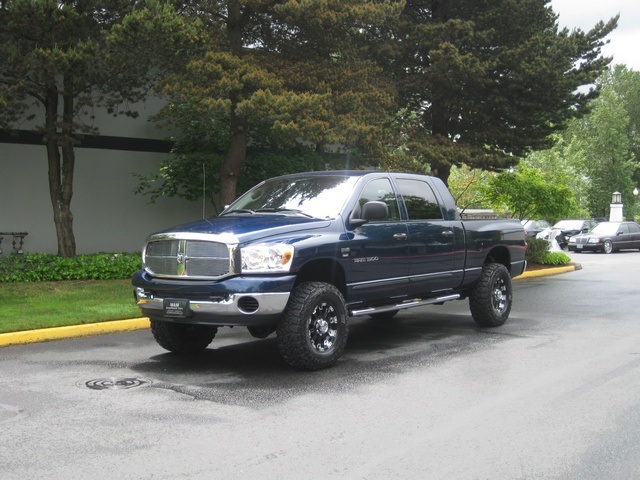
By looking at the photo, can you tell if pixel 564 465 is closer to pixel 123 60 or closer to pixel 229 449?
pixel 229 449

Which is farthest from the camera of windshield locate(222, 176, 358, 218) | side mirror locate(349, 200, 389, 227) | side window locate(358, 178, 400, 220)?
side window locate(358, 178, 400, 220)

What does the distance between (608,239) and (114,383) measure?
30950 mm

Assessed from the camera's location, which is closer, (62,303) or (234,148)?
(62,303)

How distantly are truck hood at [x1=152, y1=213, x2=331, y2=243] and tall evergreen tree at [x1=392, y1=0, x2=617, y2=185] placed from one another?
13267mm

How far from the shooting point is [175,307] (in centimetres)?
769

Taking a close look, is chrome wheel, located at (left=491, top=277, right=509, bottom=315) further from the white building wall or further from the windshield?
the white building wall

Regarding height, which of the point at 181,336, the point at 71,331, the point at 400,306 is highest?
the point at 400,306

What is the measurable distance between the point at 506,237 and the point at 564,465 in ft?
Answer: 21.4

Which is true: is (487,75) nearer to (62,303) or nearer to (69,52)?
(69,52)

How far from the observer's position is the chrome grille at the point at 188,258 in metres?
7.65

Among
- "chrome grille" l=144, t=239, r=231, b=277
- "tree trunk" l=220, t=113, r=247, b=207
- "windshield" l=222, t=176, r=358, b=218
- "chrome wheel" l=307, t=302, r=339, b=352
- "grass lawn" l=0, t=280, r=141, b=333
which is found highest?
"tree trunk" l=220, t=113, r=247, b=207

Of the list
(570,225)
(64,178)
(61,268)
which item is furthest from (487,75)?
(570,225)

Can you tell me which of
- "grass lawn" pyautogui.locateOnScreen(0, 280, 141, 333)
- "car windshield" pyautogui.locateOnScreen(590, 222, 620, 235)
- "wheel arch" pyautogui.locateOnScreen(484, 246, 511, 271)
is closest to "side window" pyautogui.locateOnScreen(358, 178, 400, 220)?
"wheel arch" pyautogui.locateOnScreen(484, 246, 511, 271)

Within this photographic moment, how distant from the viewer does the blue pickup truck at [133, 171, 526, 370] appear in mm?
7594
